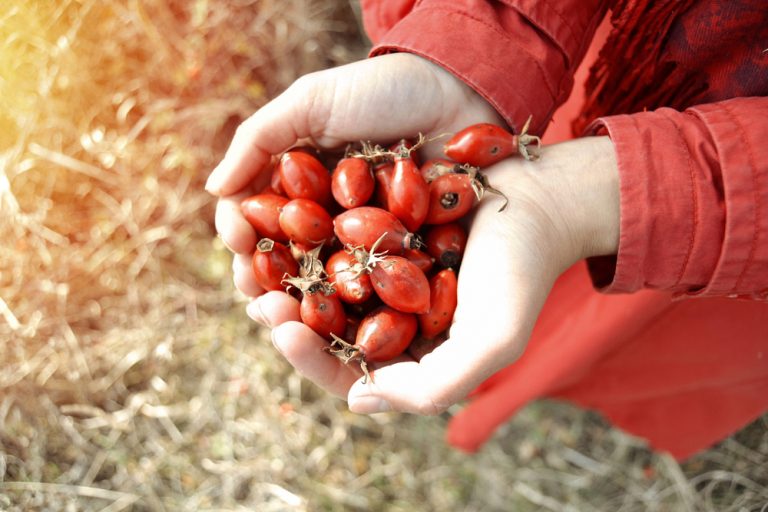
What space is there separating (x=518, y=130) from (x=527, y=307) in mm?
534

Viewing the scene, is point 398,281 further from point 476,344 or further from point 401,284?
point 476,344

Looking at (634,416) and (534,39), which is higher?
(534,39)

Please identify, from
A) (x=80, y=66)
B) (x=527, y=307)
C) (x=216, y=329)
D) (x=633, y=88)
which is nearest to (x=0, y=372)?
(x=216, y=329)

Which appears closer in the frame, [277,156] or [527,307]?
[527,307]

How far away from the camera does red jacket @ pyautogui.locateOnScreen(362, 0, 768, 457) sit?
1278 mm

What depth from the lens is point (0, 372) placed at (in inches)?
94.3

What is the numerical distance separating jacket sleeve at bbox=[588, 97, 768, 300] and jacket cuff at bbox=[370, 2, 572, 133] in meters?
0.28

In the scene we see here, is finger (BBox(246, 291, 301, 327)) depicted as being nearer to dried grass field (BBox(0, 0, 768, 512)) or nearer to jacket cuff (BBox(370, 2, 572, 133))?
jacket cuff (BBox(370, 2, 572, 133))

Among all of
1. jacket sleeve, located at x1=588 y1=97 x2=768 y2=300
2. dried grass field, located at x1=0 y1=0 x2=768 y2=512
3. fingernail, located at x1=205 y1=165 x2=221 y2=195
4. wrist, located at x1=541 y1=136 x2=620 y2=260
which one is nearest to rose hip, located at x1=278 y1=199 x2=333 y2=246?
fingernail, located at x1=205 y1=165 x2=221 y2=195

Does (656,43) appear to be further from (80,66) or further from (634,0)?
(80,66)

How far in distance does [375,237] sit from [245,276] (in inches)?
16.0

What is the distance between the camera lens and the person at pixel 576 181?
129cm

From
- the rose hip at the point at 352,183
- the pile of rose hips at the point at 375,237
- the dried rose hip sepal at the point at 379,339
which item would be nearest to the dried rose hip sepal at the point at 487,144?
the pile of rose hips at the point at 375,237

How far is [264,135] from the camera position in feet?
5.47
